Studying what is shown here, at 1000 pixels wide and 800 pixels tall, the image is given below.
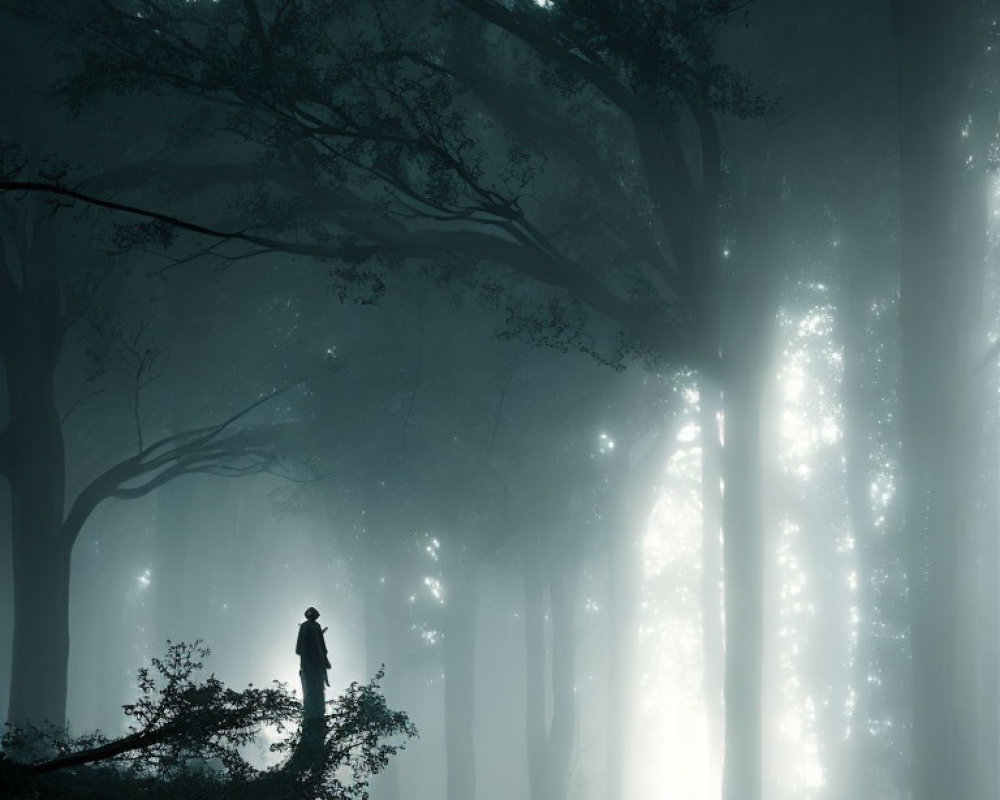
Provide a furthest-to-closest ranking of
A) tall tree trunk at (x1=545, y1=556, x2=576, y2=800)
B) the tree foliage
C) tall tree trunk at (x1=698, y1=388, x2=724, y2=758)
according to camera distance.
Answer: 1. tall tree trunk at (x1=698, y1=388, x2=724, y2=758)
2. tall tree trunk at (x1=545, y1=556, x2=576, y2=800)
3. the tree foliage

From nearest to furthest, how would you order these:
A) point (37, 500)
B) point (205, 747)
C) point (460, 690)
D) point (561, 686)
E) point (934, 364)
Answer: point (205, 747), point (934, 364), point (37, 500), point (460, 690), point (561, 686)

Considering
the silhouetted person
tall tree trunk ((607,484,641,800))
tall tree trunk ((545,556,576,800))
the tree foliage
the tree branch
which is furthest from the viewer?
tall tree trunk ((607,484,641,800))

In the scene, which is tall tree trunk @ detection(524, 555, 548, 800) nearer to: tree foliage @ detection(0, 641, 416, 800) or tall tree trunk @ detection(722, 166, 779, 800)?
tall tree trunk @ detection(722, 166, 779, 800)

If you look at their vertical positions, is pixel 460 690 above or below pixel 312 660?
above

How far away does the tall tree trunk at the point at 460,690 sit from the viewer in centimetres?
3102

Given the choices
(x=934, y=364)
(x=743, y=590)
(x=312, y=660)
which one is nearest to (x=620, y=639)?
(x=743, y=590)

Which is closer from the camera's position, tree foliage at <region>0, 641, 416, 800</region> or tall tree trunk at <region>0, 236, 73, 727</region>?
tree foliage at <region>0, 641, 416, 800</region>

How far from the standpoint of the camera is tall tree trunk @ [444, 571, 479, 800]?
31016mm

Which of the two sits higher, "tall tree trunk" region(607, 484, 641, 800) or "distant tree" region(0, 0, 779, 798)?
"distant tree" region(0, 0, 779, 798)

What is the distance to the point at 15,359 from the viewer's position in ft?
65.9

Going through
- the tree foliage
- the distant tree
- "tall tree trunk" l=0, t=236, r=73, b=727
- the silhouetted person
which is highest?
A: the distant tree

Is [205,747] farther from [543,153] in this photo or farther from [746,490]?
[543,153]

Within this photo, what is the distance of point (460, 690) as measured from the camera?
3114 cm

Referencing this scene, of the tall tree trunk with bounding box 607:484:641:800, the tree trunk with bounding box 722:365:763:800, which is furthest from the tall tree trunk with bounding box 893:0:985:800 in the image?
the tall tree trunk with bounding box 607:484:641:800
